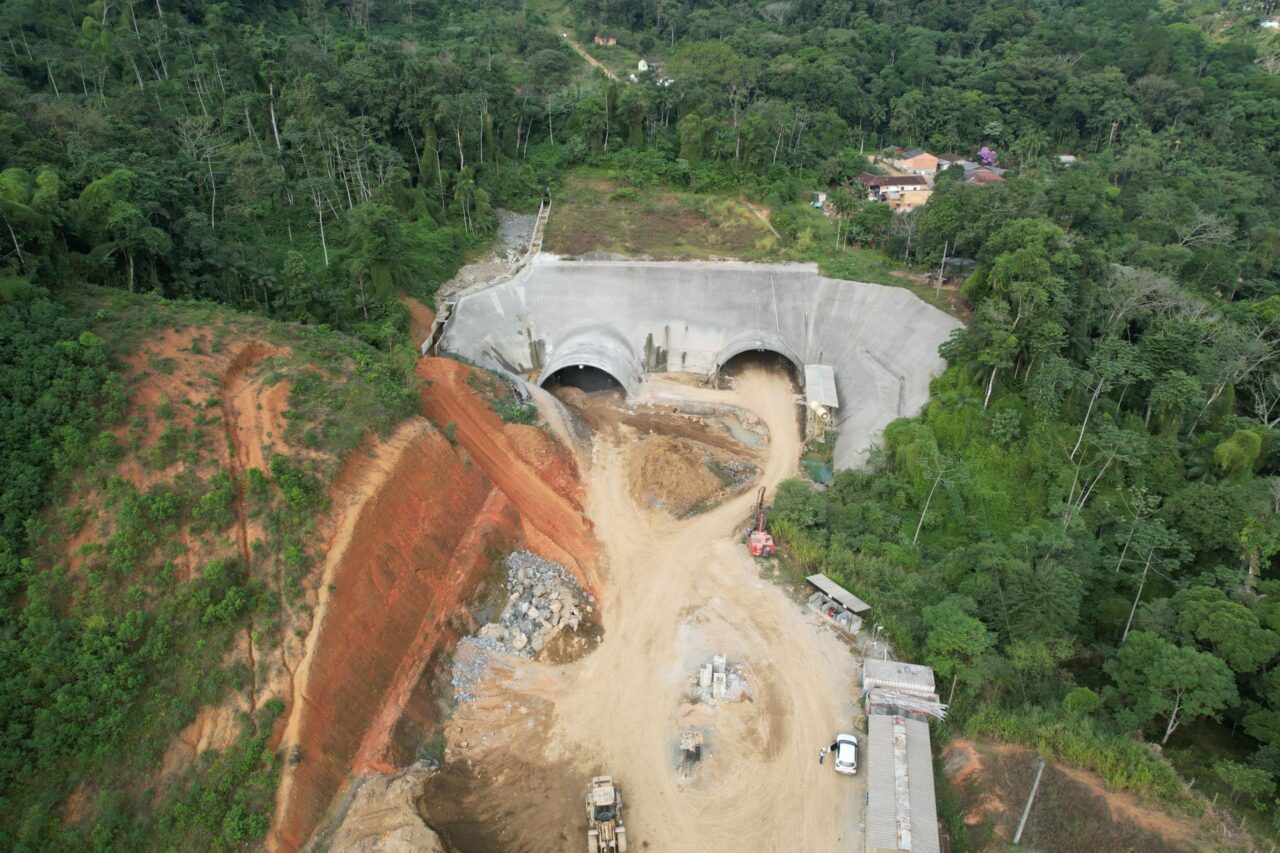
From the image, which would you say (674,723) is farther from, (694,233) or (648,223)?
(648,223)

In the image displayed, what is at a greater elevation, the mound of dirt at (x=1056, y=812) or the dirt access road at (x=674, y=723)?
the mound of dirt at (x=1056, y=812)

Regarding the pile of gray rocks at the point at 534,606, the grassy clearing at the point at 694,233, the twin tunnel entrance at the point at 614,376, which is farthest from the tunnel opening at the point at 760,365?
the pile of gray rocks at the point at 534,606

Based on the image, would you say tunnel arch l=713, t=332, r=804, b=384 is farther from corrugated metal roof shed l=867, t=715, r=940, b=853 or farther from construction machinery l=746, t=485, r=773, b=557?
corrugated metal roof shed l=867, t=715, r=940, b=853

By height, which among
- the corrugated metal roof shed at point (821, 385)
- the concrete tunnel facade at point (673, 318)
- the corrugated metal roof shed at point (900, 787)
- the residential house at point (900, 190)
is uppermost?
the residential house at point (900, 190)

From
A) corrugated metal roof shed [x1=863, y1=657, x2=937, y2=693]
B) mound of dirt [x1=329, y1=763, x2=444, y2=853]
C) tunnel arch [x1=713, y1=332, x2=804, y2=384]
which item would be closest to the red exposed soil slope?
mound of dirt [x1=329, y1=763, x2=444, y2=853]

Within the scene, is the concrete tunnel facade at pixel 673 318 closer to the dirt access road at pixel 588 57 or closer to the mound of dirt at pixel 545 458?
the mound of dirt at pixel 545 458

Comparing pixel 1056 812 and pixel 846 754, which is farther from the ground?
pixel 1056 812

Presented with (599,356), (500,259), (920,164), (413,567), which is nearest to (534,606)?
(413,567)
